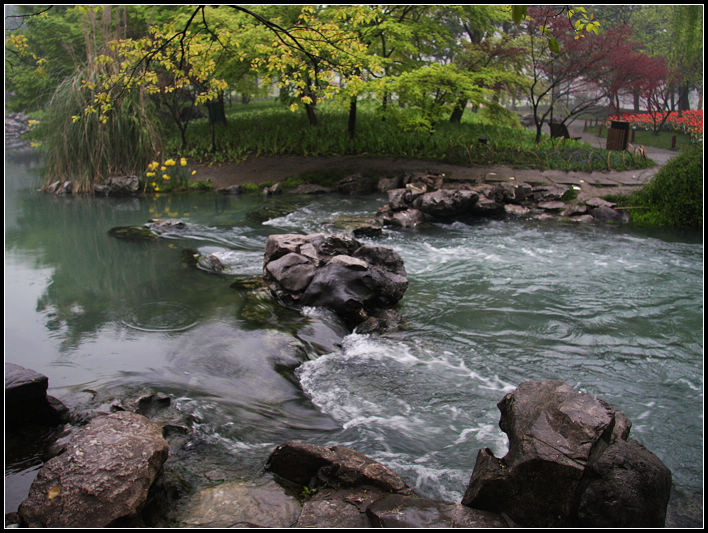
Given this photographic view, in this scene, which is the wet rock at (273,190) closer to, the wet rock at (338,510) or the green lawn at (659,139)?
the wet rock at (338,510)

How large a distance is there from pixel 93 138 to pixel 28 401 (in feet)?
47.8

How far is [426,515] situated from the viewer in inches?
125

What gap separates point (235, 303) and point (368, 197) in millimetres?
9123

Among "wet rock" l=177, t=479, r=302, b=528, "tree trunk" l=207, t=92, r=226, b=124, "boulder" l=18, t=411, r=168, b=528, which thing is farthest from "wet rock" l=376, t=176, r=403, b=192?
"boulder" l=18, t=411, r=168, b=528

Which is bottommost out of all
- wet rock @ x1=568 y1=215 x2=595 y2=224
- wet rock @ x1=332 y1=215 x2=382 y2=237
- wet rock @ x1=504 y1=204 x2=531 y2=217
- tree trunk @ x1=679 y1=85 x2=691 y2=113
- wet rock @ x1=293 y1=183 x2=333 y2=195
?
wet rock @ x1=332 y1=215 x2=382 y2=237

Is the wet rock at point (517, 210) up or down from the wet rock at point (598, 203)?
down

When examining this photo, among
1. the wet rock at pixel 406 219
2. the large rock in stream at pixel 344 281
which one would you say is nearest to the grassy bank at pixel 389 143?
the wet rock at pixel 406 219

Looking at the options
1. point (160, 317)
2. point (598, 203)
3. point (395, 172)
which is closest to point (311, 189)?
point (395, 172)

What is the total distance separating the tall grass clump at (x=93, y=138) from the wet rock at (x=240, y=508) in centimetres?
1574

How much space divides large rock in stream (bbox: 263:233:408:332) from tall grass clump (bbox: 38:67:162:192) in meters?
10.8

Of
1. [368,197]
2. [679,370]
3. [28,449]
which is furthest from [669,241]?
[28,449]

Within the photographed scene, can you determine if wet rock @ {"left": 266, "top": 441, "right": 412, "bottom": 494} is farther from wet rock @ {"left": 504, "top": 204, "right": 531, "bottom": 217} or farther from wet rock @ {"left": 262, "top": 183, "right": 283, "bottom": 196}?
wet rock @ {"left": 262, "top": 183, "right": 283, "bottom": 196}

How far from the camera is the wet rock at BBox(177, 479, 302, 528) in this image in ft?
10.8

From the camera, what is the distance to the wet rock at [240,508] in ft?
10.8
